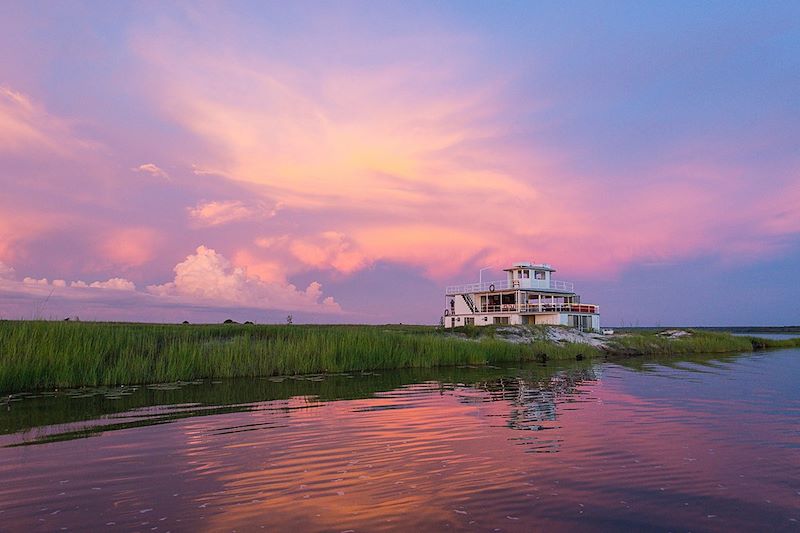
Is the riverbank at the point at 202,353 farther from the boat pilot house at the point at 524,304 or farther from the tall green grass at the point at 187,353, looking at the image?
the boat pilot house at the point at 524,304

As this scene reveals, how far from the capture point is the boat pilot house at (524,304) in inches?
2773

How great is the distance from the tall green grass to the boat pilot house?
108ft

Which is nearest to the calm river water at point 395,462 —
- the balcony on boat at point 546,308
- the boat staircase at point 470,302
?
the balcony on boat at point 546,308

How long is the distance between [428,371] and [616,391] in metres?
11.1

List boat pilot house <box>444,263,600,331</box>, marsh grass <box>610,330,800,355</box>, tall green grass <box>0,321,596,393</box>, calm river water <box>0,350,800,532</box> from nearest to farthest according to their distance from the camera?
1. calm river water <box>0,350,800,532</box>
2. tall green grass <box>0,321,596,393</box>
3. marsh grass <box>610,330,800,355</box>
4. boat pilot house <box>444,263,600,331</box>

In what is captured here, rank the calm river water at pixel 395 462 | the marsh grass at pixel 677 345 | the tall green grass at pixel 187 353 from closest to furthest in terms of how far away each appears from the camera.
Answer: the calm river water at pixel 395 462 → the tall green grass at pixel 187 353 → the marsh grass at pixel 677 345

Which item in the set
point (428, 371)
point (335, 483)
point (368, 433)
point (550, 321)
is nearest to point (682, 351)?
point (550, 321)

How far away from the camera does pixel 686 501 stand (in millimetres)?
8727

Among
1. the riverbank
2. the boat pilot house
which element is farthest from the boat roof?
the riverbank

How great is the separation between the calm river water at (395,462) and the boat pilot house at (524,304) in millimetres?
49855

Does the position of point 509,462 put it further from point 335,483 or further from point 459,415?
point 459,415

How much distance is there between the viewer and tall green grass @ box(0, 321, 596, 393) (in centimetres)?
2144

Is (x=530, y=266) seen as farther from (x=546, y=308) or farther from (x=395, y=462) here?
(x=395, y=462)

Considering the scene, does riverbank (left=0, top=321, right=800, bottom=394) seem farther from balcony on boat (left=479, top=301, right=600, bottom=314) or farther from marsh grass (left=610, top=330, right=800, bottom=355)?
balcony on boat (left=479, top=301, right=600, bottom=314)
